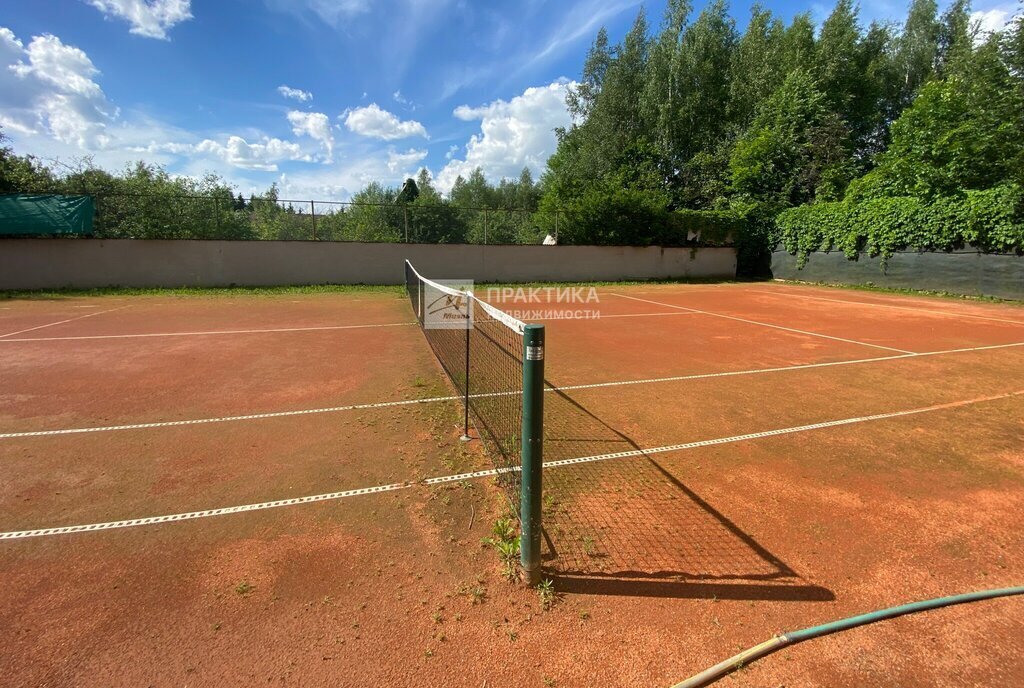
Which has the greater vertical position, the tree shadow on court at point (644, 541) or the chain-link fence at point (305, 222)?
the chain-link fence at point (305, 222)

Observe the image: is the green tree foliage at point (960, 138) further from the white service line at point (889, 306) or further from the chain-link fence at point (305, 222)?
the chain-link fence at point (305, 222)

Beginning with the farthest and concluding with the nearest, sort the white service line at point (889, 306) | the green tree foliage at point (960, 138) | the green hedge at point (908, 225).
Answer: the green tree foliage at point (960, 138)
the green hedge at point (908, 225)
the white service line at point (889, 306)

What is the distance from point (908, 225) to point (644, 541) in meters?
24.5

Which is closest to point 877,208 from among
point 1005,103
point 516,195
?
point 1005,103

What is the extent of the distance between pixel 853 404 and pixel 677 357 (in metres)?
2.89

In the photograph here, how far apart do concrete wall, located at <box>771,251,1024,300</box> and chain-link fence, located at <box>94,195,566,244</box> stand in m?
13.9

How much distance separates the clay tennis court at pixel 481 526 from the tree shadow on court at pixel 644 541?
21 millimetres

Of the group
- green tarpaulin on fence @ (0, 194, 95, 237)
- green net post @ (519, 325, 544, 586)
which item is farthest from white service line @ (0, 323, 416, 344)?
green tarpaulin on fence @ (0, 194, 95, 237)

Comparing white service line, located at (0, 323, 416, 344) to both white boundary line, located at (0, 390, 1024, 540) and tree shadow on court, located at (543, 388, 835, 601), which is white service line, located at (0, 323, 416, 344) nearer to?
white boundary line, located at (0, 390, 1024, 540)

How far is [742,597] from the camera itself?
8.61ft

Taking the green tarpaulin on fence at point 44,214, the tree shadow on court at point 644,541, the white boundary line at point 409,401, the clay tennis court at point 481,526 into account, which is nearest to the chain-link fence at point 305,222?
the green tarpaulin on fence at point 44,214

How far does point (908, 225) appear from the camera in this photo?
2036cm

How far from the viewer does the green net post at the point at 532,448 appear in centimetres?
240

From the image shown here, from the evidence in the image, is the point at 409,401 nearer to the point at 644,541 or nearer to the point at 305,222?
the point at 644,541
